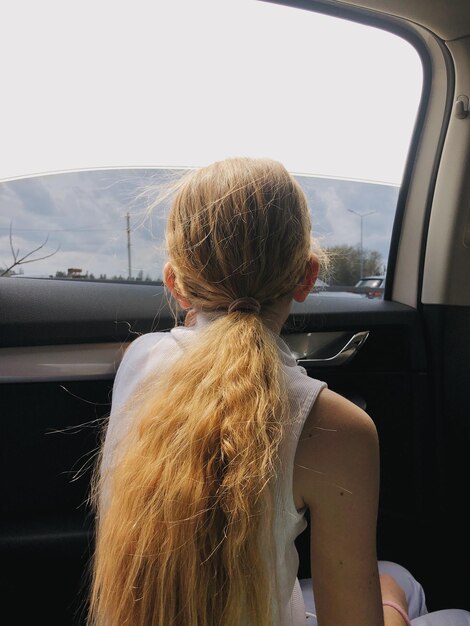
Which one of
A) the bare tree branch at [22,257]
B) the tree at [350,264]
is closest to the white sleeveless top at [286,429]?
the bare tree branch at [22,257]

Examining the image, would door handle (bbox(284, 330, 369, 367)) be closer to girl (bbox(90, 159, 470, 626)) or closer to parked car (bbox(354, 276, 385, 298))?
parked car (bbox(354, 276, 385, 298))

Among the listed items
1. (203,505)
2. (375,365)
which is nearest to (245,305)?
(203,505)

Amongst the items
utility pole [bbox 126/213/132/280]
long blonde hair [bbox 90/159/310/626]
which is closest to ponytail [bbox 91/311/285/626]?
long blonde hair [bbox 90/159/310/626]

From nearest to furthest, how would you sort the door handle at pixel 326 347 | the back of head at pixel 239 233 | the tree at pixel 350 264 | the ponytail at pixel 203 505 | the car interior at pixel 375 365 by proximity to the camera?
1. the ponytail at pixel 203 505
2. the back of head at pixel 239 233
3. the car interior at pixel 375 365
4. the door handle at pixel 326 347
5. the tree at pixel 350 264

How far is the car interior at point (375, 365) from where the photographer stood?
5.98 ft

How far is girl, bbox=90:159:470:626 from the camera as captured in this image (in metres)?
0.86

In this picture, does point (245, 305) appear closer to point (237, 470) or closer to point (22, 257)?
point (237, 470)

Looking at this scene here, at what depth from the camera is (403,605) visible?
1.28 m

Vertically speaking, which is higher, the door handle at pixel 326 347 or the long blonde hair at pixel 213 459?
the long blonde hair at pixel 213 459

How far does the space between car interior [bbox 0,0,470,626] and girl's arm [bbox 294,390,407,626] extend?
3.48 feet

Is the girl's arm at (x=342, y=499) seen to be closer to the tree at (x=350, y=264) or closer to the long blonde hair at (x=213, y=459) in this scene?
the long blonde hair at (x=213, y=459)

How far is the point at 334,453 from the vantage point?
89 cm

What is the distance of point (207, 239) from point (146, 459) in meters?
0.38

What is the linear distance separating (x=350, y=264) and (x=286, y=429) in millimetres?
1580
